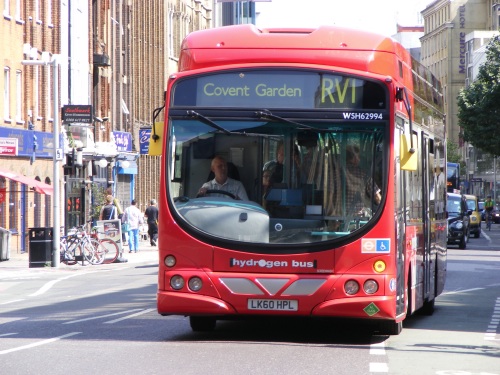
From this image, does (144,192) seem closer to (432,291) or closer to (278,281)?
(432,291)

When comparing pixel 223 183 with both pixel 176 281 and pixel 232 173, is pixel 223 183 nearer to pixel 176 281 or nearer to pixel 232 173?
pixel 232 173

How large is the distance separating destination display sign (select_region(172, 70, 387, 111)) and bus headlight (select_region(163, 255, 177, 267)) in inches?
63.7

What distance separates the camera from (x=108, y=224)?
37.8 m

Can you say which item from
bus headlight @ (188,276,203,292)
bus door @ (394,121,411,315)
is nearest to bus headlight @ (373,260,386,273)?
bus door @ (394,121,411,315)

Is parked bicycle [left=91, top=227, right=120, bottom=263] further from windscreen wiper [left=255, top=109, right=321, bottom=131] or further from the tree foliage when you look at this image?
the tree foliage

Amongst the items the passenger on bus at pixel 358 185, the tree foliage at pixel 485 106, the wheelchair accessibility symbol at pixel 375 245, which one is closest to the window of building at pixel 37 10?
the tree foliage at pixel 485 106

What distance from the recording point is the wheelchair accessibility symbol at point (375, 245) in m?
13.8

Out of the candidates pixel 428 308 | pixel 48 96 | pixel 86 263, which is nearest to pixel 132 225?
pixel 86 263

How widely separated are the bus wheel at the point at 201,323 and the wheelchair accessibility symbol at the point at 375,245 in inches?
93.2

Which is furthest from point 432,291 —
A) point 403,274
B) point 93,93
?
point 93,93

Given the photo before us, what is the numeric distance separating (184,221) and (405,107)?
2.87m

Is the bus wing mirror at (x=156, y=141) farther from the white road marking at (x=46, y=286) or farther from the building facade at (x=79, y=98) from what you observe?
the building facade at (x=79, y=98)

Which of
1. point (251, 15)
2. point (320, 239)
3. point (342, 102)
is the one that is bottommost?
point (320, 239)

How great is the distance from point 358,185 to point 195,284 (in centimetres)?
199
